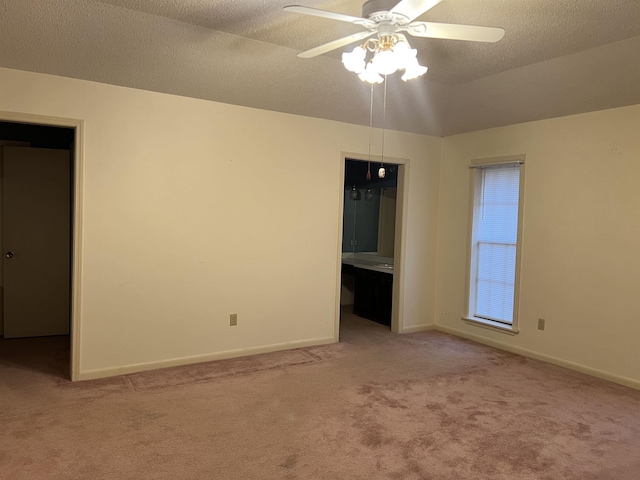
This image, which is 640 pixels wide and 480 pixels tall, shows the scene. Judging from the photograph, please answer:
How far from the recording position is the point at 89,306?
3904 millimetres

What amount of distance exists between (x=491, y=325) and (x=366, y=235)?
105 inches

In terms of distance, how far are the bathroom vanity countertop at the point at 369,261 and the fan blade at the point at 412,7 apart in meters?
4.11

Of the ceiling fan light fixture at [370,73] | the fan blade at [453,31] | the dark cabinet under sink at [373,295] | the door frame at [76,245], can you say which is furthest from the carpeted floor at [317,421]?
the fan blade at [453,31]

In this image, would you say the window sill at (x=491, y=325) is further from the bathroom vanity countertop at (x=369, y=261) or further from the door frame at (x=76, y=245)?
the door frame at (x=76, y=245)

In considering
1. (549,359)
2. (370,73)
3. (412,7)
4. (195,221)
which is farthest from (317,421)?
(549,359)

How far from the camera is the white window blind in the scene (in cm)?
523

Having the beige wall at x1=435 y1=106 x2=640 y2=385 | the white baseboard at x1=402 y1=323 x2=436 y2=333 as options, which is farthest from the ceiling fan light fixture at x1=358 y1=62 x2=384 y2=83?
the white baseboard at x1=402 y1=323 x2=436 y2=333

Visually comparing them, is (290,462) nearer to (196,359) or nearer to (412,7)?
(196,359)

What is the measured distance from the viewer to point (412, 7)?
7.13ft

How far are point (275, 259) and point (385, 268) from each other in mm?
1913

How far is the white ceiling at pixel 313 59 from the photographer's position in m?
3.00

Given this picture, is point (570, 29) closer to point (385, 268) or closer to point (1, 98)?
point (385, 268)

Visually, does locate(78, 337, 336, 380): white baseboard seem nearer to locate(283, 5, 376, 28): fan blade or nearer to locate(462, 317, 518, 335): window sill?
locate(462, 317, 518, 335): window sill

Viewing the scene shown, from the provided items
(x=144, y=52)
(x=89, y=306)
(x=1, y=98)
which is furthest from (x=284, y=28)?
(x=89, y=306)
